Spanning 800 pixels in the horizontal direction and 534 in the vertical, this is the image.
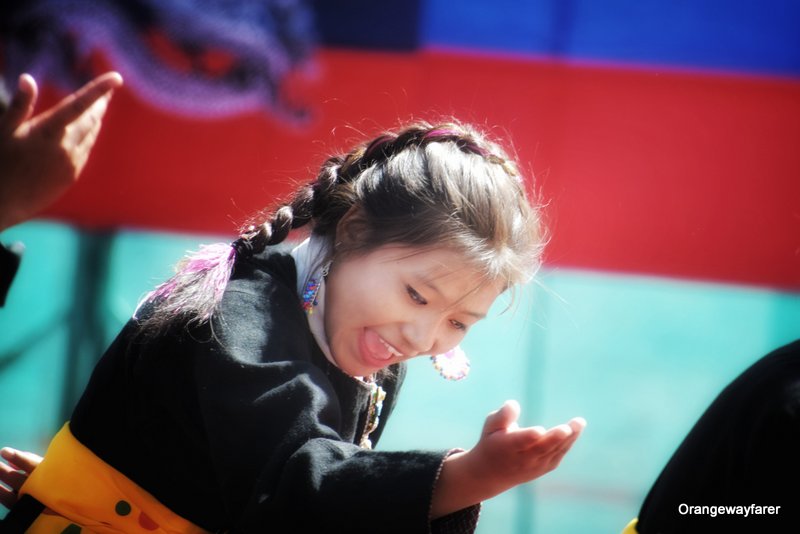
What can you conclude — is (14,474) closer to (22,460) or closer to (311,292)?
(22,460)

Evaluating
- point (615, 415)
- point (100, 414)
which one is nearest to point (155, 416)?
point (100, 414)

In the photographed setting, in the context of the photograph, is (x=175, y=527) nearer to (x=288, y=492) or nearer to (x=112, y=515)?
(x=112, y=515)

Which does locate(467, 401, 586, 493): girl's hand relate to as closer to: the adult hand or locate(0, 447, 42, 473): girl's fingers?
the adult hand

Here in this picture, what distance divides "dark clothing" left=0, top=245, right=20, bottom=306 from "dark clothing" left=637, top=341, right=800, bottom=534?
954 mm

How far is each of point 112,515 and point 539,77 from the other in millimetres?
2029

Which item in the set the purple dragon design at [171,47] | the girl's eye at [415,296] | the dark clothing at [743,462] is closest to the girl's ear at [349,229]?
the girl's eye at [415,296]

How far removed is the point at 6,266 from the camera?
128 centimetres

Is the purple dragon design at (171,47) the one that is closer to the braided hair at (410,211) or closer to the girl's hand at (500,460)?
the braided hair at (410,211)

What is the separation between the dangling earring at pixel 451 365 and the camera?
5.53ft

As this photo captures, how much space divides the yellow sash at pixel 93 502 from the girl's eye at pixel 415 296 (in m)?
0.46

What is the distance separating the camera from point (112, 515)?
1337mm

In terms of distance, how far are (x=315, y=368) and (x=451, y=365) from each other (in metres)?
0.53

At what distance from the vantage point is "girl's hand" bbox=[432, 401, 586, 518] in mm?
1008

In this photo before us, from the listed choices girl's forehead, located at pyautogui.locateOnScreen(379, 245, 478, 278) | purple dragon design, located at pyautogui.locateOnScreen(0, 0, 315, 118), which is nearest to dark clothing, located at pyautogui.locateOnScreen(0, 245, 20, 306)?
girl's forehead, located at pyautogui.locateOnScreen(379, 245, 478, 278)
